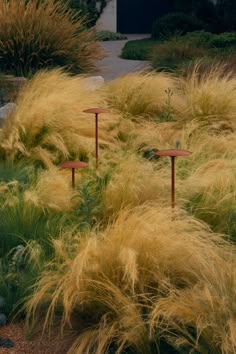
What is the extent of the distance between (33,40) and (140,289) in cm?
655

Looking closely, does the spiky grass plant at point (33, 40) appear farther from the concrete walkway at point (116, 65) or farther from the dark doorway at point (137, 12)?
the dark doorway at point (137, 12)

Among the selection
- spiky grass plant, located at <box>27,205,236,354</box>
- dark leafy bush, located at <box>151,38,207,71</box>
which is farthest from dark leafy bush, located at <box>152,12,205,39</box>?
spiky grass plant, located at <box>27,205,236,354</box>

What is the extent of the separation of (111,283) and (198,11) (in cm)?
2148

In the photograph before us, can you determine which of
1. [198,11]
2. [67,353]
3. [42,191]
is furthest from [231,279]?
[198,11]

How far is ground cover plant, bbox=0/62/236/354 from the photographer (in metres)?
3.30

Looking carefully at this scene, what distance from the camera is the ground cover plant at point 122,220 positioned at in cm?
330

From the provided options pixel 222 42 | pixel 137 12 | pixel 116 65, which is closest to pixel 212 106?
pixel 116 65

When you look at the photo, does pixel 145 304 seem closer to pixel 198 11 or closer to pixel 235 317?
pixel 235 317

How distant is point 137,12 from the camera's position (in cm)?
2719

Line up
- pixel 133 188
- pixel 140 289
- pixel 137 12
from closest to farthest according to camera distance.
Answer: pixel 140 289 < pixel 133 188 < pixel 137 12

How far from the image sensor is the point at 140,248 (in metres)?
3.66

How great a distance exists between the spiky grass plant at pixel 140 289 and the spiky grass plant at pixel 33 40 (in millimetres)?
6026

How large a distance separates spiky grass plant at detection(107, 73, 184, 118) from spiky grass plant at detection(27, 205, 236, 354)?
357 centimetres

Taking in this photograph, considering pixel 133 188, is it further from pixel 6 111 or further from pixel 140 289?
pixel 6 111
